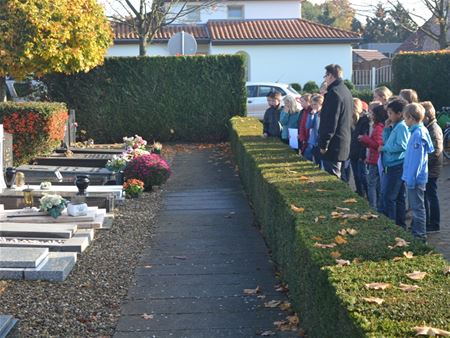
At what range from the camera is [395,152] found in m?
8.98

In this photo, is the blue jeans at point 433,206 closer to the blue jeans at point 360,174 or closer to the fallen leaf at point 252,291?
the blue jeans at point 360,174

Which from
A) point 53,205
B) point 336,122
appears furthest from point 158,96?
point 336,122

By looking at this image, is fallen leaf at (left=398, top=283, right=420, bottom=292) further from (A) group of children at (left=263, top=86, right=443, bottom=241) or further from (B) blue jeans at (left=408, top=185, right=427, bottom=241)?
(B) blue jeans at (left=408, top=185, right=427, bottom=241)

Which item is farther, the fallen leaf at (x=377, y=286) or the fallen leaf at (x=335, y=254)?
the fallen leaf at (x=335, y=254)

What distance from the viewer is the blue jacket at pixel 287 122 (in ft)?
43.6

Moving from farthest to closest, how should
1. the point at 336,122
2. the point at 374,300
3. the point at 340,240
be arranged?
the point at 336,122, the point at 340,240, the point at 374,300

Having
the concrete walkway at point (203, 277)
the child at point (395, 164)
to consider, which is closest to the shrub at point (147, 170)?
the concrete walkway at point (203, 277)

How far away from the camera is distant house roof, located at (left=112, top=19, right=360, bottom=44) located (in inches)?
1544

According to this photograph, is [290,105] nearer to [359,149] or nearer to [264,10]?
[359,149]

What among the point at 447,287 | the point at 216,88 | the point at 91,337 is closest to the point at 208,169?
the point at 216,88

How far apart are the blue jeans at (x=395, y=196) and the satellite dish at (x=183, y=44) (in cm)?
1373

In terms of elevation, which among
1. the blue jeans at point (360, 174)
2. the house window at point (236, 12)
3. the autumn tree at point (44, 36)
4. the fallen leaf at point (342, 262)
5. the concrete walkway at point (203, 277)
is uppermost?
the house window at point (236, 12)

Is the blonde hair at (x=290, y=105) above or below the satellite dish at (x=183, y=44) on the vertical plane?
below

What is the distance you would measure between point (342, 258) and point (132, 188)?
7.99 m
